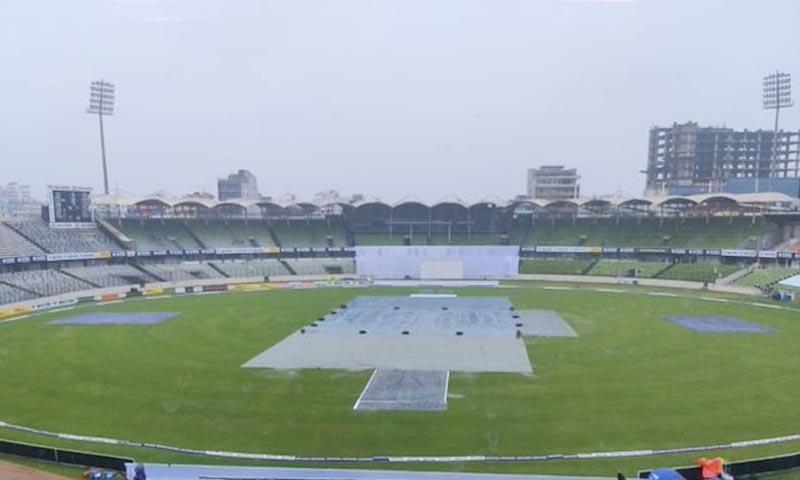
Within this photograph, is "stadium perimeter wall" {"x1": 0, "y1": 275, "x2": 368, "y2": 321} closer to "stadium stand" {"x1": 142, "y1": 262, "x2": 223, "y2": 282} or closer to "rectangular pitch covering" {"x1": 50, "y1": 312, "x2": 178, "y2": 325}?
"stadium stand" {"x1": 142, "y1": 262, "x2": 223, "y2": 282}

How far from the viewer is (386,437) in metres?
20.3

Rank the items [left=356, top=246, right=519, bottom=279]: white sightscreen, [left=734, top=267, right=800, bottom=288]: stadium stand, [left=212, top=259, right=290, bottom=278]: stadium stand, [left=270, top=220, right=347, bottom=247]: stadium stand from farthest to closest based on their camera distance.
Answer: [left=270, top=220, right=347, bottom=247]: stadium stand
[left=356, top=246, right=519, bottom=279]: white sightscreen
[left=212, top=259, right=290, bottom=278]: stadium stand
[left=734, top=267, right=800, bottom=288]: stadium stand

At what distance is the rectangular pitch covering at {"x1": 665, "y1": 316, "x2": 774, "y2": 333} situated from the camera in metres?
39.2

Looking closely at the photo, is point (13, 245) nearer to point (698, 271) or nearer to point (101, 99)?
point (101, 99)

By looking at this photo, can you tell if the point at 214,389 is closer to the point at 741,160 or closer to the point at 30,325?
the point at 30,325

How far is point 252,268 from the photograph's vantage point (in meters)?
77.8

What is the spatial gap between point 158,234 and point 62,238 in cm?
1443

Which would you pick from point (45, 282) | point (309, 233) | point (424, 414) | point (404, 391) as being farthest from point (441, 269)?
point (424, 414)

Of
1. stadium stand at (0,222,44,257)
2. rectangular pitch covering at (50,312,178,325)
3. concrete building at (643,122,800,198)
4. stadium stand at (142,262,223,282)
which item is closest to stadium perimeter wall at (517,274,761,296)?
stadium stand at (142,262,223,282)

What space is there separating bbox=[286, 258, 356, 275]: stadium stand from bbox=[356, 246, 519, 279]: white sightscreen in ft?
5.17

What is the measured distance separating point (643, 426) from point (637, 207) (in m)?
79.7

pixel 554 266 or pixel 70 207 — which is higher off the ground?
pixel 70 207

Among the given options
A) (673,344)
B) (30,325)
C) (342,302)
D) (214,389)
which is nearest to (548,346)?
(673,344)

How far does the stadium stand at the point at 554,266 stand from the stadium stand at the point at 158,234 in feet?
164
